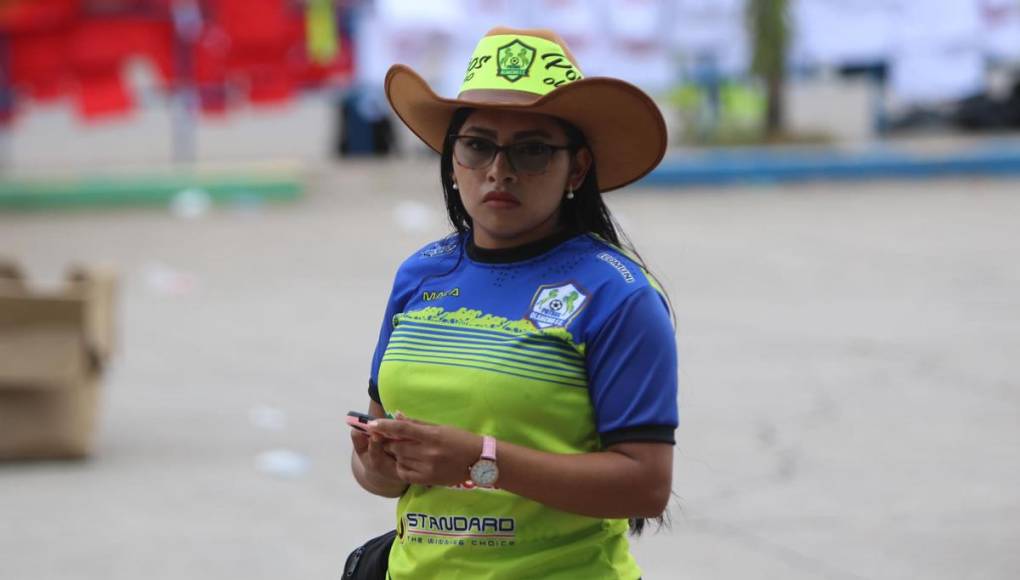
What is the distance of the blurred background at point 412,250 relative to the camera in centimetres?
562

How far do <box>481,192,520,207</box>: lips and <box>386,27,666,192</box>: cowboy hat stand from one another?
13 cm

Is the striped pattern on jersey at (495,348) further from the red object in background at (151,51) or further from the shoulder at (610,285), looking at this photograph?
the red object in background at (151,51)

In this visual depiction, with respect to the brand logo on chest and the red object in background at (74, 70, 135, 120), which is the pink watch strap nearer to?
the brand logo on chest

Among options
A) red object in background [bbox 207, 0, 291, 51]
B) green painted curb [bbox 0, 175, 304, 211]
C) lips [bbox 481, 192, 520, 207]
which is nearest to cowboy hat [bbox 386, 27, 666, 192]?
lips [bbox 481, 192, 520, 207]

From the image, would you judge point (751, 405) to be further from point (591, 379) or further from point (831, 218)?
point (831, 218)

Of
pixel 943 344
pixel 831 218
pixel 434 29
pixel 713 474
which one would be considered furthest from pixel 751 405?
pixel 434 29

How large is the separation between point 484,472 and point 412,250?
36.0ft

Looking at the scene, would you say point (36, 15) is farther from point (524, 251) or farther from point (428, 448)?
point (428, 448)

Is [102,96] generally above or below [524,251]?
below

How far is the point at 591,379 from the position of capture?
2336 mm

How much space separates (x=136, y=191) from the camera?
17.2 metres

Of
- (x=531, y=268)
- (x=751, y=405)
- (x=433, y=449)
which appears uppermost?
(x=531, y=268)

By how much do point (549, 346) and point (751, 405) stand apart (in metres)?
5.20

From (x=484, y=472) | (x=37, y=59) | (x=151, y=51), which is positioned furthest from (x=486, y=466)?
(x=151, y=51)
